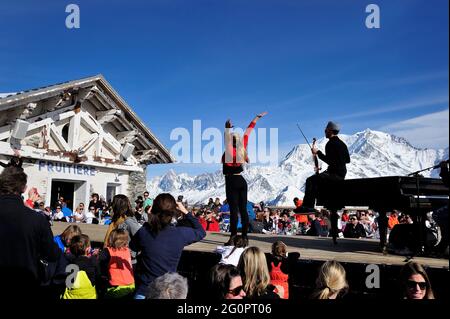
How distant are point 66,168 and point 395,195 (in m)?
13.9

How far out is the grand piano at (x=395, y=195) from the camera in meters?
5.81

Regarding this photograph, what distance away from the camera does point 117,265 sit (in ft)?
18.2

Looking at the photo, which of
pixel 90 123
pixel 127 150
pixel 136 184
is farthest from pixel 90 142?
pixel 136 184

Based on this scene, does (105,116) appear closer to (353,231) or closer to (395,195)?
(353,231)

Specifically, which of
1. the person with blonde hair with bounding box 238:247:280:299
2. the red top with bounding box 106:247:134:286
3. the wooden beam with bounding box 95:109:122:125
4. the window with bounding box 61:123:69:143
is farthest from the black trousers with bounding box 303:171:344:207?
the wooden beam with bounding box 95:109:122:125

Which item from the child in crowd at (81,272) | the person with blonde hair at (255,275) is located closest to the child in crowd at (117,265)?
the child in crowd at (81,272)

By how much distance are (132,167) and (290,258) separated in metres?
14.9

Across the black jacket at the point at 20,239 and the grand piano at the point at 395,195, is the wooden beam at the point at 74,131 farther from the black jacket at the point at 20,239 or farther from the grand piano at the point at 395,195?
the black jacket at the point at 20,239

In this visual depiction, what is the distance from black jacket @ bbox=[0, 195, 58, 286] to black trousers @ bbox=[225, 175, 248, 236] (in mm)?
3722

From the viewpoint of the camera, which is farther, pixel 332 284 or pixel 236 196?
pixel 236 196

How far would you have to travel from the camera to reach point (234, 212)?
278 inches

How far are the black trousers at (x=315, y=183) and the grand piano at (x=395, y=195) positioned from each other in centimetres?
17
